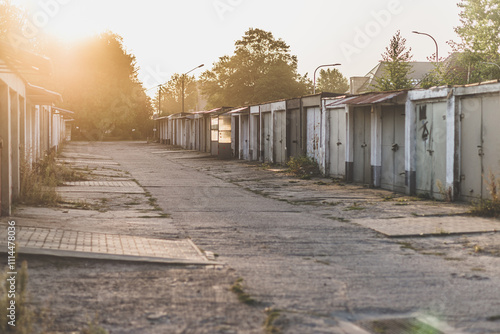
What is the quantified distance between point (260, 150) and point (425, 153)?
15497 millimetres

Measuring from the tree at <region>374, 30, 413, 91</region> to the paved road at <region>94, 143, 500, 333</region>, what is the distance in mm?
13423

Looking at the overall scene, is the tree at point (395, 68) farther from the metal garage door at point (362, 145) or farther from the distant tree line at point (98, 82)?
the distant tree line at point (98, 82)

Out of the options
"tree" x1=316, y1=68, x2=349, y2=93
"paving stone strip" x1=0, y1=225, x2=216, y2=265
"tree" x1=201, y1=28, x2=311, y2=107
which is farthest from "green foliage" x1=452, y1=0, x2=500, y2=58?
"tree" x1=316, y1=68, x2=349, y2=93

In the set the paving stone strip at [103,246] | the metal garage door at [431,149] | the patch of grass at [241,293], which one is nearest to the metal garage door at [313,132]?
the metal garage door at [431,149]

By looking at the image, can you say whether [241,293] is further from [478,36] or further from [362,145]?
[478,36]

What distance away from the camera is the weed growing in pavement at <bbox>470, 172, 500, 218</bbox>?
11.1m

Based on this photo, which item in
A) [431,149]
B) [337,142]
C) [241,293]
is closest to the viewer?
[241,293]

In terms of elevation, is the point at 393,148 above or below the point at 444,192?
above

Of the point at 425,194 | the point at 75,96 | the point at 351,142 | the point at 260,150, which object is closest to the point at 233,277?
the point at 425,194

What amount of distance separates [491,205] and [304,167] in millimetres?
10972

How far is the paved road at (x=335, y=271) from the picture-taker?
16.6 ft

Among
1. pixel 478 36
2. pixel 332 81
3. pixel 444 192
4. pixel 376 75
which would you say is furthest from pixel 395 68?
pixel 332 81

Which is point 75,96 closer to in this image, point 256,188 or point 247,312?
point 256,188

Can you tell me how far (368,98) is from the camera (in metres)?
16.5
